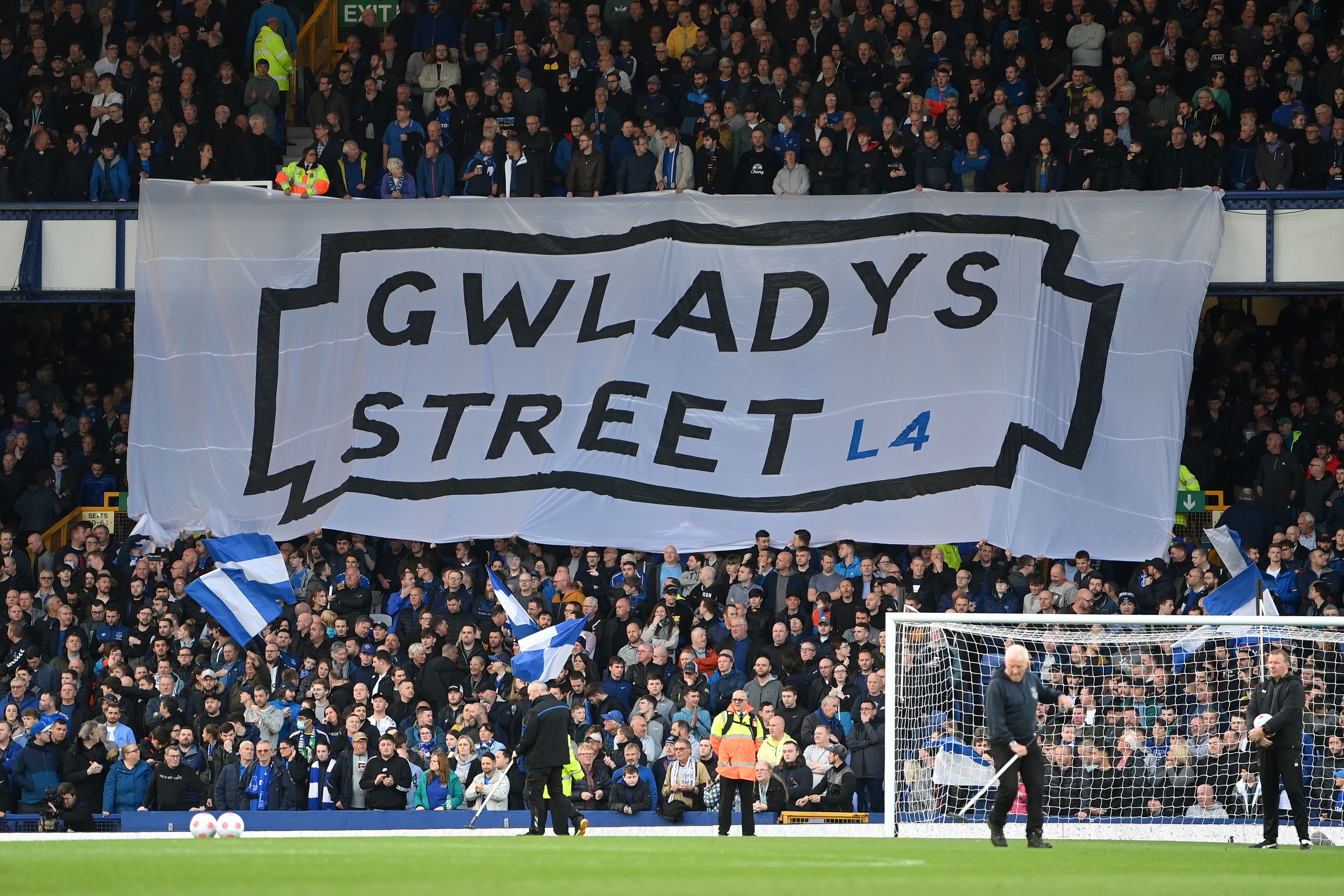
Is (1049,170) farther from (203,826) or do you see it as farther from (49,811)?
(49,811)

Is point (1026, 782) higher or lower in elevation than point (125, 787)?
higher

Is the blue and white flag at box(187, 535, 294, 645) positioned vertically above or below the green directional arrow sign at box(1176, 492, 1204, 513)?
below

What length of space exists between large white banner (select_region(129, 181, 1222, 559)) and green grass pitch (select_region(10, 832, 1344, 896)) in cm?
684

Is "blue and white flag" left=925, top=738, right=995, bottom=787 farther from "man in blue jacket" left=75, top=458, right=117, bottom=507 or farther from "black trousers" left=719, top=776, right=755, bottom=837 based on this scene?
"man in blue jacket" left=75, top=458, right=117, bottom=507

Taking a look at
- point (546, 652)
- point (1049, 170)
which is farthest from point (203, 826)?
point (1049, 170)

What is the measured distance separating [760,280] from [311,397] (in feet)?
17.6

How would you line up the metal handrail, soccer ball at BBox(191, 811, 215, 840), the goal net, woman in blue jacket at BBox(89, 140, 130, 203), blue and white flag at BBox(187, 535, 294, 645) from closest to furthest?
soccer ball at BBox(191, 811, 215, 840)
the goal net
blue and white flag at BBox(187, 535, 294, 645)
woman in blue jacket at BBox(89, 140, 130, 203)
the metal handrail

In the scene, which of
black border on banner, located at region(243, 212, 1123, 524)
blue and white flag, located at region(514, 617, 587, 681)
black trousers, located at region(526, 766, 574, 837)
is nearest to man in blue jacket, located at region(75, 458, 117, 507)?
black border on banner, located at region(243, 212, 1123, 524)

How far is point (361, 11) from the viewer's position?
94.6 ft

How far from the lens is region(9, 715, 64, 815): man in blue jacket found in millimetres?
18953

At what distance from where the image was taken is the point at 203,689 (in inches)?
765

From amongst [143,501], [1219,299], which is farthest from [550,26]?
[1219,299]

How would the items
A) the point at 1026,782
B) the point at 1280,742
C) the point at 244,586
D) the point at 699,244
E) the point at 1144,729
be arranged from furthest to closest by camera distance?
the point at 699,244 < the point at 244,586 < the point at 1144,729 < the point at 1280,742 < the point at 1026,782

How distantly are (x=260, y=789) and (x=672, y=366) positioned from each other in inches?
264
